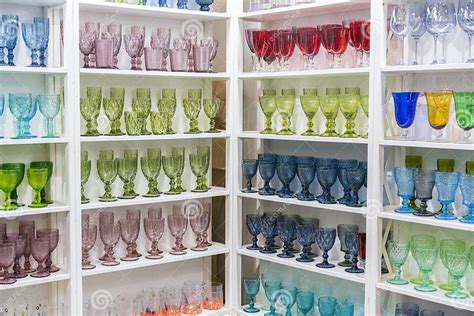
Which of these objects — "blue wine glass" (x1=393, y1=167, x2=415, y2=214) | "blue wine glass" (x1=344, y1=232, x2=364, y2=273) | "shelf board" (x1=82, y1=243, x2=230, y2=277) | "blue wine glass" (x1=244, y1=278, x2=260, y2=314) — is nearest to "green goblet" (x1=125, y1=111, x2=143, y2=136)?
"shelf board" (x1=82, y1=243, x2=230, y2=277)

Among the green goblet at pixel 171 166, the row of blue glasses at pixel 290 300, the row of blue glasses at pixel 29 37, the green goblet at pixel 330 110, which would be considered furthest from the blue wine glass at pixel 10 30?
the row of blue glasses at pixel 290 300

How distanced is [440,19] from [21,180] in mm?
1879

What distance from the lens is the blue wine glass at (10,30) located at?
276cm

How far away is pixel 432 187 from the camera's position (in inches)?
106

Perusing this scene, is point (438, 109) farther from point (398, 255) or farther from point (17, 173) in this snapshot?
point (17, 173)

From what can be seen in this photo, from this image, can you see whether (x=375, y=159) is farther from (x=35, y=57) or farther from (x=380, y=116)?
(x=35, y=57)

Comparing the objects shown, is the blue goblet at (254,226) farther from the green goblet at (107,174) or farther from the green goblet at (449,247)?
the green goblet at (449,247)

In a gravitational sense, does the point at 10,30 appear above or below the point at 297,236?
above

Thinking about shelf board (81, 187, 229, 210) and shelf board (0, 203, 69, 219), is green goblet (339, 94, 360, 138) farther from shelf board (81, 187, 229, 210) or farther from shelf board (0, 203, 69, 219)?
shelf board (0, 203, 69, 219)

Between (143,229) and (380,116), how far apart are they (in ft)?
4.50

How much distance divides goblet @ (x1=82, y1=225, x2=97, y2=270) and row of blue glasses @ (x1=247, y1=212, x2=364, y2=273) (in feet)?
2.64

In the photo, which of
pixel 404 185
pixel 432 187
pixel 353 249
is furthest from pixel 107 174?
pixel 432 187

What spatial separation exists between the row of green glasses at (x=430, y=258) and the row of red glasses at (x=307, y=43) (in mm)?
828

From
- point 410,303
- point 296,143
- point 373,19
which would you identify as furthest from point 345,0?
point 410,303
